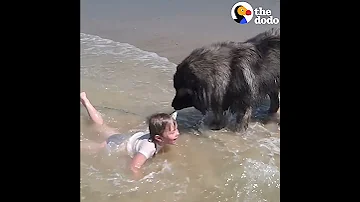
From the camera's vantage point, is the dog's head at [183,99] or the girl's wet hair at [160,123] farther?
the dog's head at [183,99]

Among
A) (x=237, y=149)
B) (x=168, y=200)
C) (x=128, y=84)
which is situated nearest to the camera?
(x=168, y=200)

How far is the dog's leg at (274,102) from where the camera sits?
4418mm

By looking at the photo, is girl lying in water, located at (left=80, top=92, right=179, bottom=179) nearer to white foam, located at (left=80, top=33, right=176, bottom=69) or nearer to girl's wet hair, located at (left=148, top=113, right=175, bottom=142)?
girl's wet hair, located at (left=148, top=113, right=175, bottom=142)

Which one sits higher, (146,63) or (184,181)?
(146,63)

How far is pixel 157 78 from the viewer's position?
5363 millimetres

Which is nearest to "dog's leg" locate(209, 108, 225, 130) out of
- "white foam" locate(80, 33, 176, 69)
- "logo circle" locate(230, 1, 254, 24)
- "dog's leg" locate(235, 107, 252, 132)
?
"dog's leg" locate(235, 107, 252, 132)

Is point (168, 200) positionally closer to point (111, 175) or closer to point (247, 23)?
point (111, 175)

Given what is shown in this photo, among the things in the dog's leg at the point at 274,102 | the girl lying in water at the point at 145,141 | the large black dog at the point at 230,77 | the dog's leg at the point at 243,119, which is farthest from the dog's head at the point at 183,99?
the dog's leg at the point at 274,102

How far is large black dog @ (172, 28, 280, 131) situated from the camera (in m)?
4.11

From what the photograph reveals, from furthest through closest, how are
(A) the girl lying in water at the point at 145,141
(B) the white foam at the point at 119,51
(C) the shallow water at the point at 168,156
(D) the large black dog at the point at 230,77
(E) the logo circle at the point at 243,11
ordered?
(B) the white foam at the point at 119,51, (E) the logo circle at the point at 243,11, (D) the large black dog at the point at 230,77, (A) the girl lying in water at the point at 145,141, (C) the shallow water at the point at 168,156

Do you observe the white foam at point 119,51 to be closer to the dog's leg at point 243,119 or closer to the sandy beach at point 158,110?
the sandy beach at point 158,110

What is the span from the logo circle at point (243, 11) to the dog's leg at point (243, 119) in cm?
102
